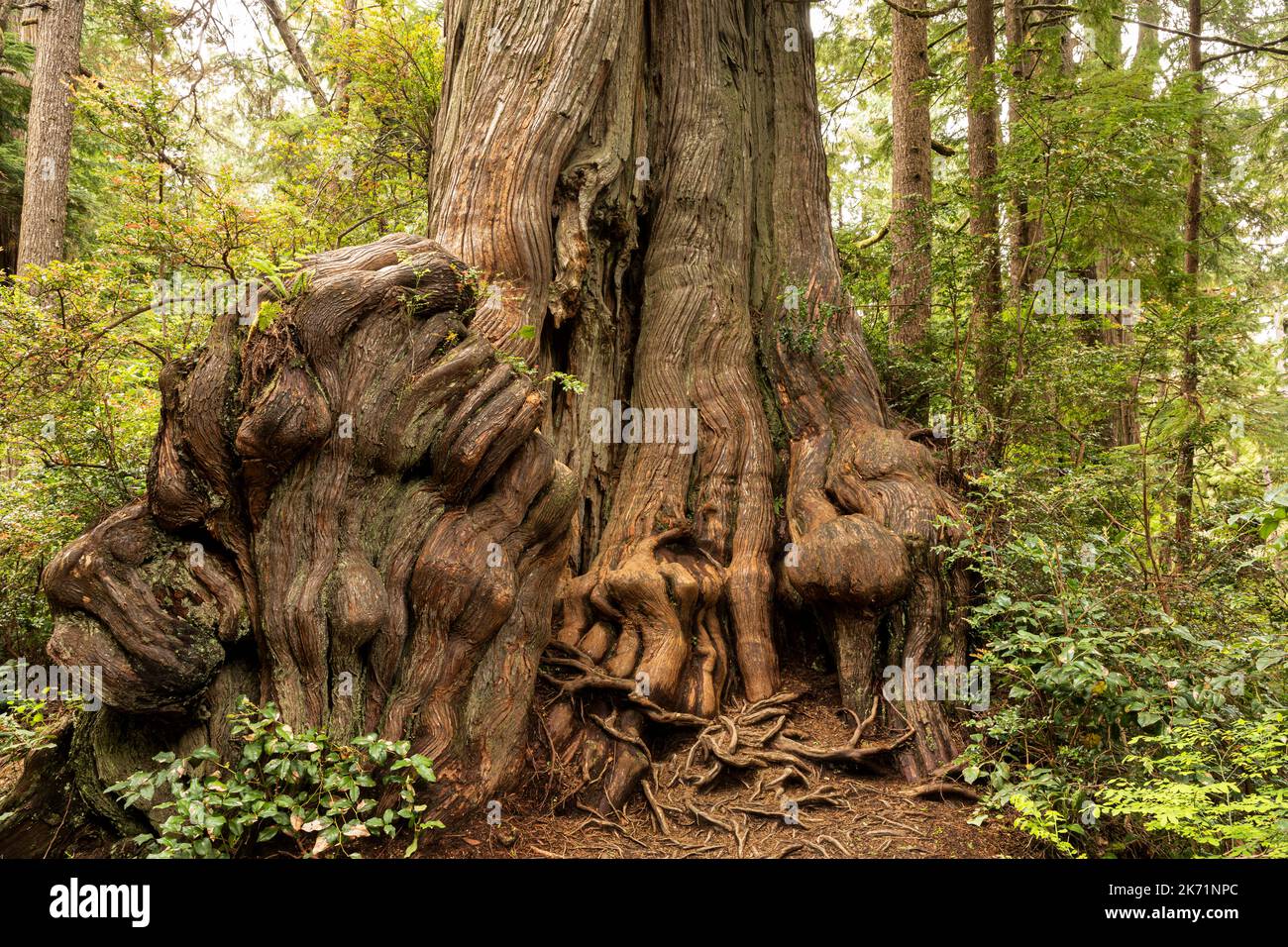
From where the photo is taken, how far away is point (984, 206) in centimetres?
644

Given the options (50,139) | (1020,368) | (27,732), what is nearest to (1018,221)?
(1020,368)

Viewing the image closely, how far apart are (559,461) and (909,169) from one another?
6.02m

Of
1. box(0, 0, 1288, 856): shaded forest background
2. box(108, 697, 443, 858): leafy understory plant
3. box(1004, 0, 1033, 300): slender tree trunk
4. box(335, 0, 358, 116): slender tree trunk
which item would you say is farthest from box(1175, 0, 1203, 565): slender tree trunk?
box(335, 0, 358, 116): slender tree trunk

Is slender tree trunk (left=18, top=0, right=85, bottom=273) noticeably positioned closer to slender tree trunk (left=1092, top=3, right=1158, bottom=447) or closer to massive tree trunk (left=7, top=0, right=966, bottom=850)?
massive tree trunk (left=7, top=0, right=966, bottom=850)

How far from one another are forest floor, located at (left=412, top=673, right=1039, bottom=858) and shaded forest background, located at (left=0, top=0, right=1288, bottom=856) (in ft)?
0.95

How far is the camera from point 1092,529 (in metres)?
4.88

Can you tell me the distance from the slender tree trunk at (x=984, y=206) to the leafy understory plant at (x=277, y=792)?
186 inches

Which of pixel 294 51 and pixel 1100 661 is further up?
pixel 294 51

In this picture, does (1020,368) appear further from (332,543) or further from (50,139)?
(50,139)

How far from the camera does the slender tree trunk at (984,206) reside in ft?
20.7

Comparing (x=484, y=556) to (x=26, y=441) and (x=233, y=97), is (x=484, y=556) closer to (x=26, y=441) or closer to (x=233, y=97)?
(x=26, y=441)

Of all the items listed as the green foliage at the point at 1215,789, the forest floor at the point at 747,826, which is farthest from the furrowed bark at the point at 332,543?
the green foliage at the point at 1215,789
